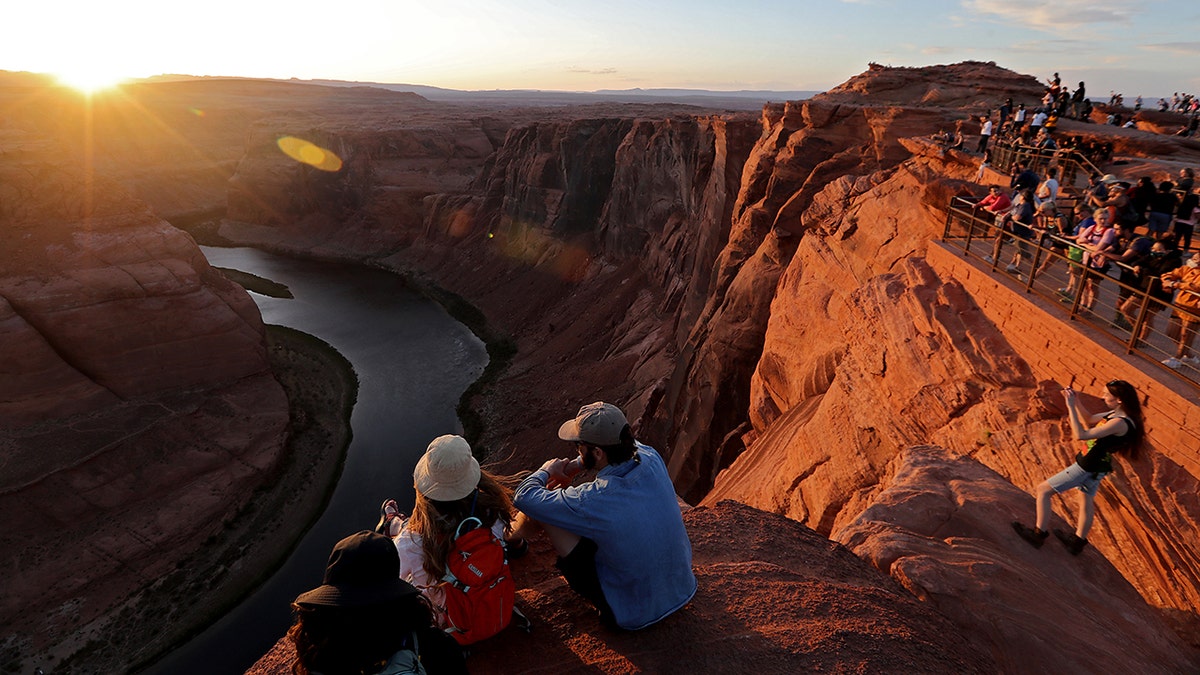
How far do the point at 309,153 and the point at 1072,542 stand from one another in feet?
316

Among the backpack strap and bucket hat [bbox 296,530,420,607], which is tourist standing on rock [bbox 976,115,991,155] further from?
bucket hat [bbox 296,530,420,607]

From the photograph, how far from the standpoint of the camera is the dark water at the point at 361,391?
77.9 feet

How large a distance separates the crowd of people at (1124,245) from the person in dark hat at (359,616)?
880 centimetres

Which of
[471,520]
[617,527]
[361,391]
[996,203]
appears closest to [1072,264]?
[996,203]

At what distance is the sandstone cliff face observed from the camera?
23672 mm

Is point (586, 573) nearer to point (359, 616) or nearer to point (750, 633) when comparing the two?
point (750, 633)

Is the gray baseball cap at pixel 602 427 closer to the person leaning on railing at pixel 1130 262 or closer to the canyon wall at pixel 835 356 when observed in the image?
the canyon wall at pixel 835 356

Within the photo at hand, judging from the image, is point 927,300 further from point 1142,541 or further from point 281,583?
point 281,583

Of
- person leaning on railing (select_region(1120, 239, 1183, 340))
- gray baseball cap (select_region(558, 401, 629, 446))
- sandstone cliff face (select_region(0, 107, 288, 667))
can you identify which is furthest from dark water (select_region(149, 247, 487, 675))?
person leaning on railing (select_region(1120, 239, 1183, 340))

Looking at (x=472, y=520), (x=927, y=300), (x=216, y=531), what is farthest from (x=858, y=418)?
(x=216, y=531)

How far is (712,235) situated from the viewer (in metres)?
32.5

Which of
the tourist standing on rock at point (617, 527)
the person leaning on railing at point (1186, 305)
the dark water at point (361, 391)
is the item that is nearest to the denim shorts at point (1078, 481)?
the person leaning on railing at point (1186, 305)

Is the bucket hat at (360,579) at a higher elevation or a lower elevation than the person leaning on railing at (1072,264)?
lower

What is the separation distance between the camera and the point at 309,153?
281 feet
